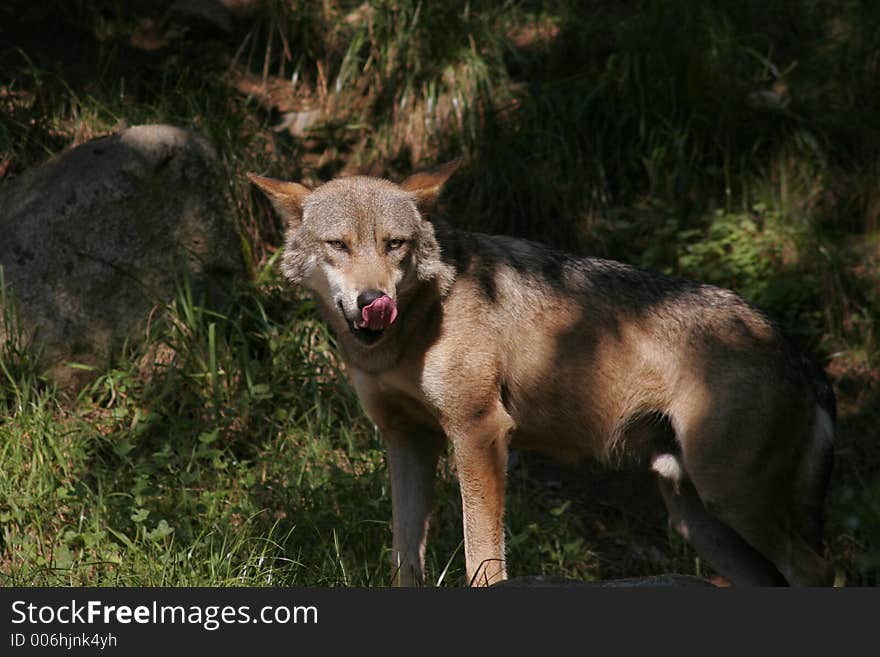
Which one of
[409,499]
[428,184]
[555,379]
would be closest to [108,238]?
[428,184]

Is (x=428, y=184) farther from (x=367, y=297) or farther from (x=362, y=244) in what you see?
(x=367, y=297)

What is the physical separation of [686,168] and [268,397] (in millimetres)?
3999

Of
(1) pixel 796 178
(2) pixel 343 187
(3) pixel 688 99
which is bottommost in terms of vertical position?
(2) pixel 343 187

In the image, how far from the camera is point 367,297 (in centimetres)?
488

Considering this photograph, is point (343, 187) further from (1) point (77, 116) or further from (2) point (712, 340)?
(1) point (77, 116)

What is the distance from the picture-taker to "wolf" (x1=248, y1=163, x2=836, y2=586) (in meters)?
5.32

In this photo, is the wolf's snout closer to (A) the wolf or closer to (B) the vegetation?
(A) the wolf

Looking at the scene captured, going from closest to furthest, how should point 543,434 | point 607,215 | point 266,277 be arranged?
point 543,434, point 266,277, point 607,215

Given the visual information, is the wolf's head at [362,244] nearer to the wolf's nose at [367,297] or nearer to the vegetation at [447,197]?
the wolf's nose at [367,297]

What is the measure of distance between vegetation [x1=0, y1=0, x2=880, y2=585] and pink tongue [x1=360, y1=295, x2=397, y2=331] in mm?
1414

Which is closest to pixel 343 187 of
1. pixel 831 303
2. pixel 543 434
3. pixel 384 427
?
pixel 384 427

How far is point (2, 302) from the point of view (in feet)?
22.8

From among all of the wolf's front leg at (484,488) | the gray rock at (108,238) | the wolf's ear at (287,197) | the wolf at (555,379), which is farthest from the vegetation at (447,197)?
the wolf's ear at (287,197)

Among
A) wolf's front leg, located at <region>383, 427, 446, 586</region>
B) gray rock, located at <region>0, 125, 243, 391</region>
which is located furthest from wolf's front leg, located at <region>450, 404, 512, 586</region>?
gray rock, located at <region>0, 125, 243, 391</region>
